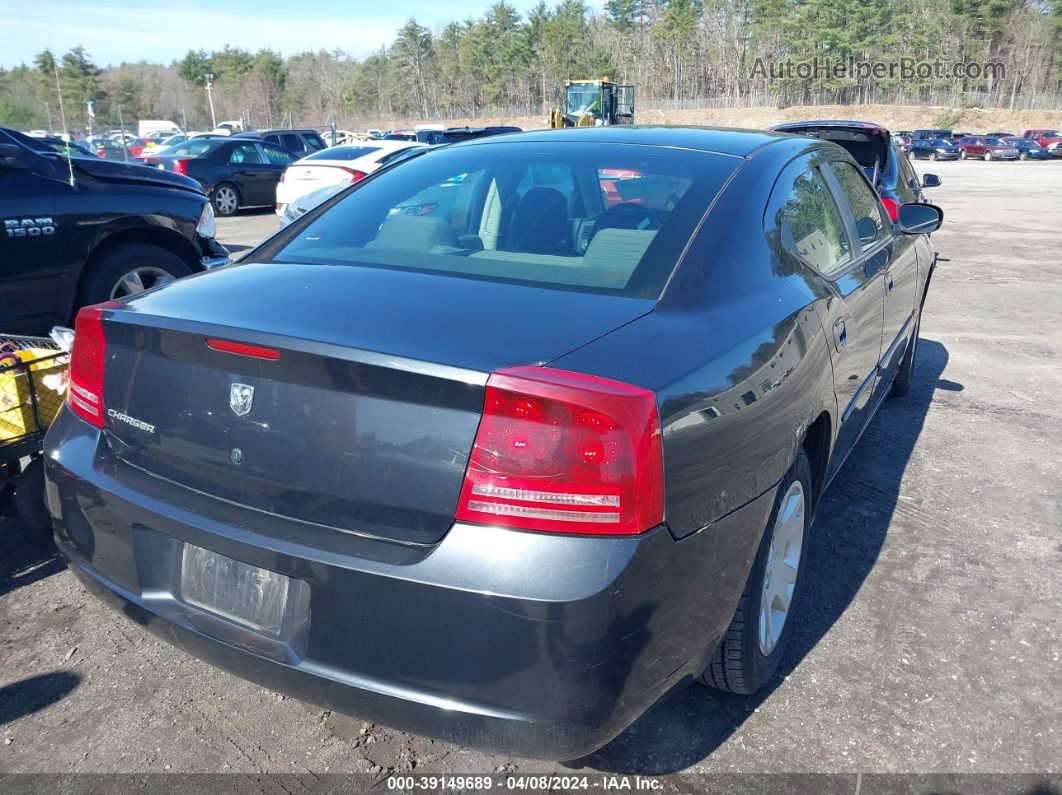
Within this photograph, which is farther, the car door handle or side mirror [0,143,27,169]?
side mirror [0,143,27,169]

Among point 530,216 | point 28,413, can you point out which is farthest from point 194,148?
point 530,216

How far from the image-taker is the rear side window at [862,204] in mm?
3730

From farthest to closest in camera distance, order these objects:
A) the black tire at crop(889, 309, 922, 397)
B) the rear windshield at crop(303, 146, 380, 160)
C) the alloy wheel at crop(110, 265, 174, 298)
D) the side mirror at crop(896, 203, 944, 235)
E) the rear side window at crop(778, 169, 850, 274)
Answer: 1. the rear windshield at crop(303, 146, 380, 160)
2. the black tire at crop(889, 309, 922, 397)
3. the alloy wheel at crop(110, 265, 174, 298)
4. the side mirror at crop(896, 203, 944, 235)
5. the rear side window at crop(778, 169, 850, 274)

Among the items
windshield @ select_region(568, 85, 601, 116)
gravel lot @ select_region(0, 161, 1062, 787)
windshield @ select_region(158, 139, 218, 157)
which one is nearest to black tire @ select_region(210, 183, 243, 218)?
windshield @ select_region(158, 139, 218, 157)

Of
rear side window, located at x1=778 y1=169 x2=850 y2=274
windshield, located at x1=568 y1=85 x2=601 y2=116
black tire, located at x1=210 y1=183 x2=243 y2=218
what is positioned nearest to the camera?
rear side window, located at x1=778 y1=169 x2=850 y2=274

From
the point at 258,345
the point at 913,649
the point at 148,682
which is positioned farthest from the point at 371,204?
the point at 913,649

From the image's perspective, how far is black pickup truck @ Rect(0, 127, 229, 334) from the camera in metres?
4.73

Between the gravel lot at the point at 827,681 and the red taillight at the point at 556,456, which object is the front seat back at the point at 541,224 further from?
the gravel lot at the point at 827,681

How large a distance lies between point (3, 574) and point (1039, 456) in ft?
16.7

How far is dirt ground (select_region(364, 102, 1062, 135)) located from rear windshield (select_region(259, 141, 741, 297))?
58.4 m

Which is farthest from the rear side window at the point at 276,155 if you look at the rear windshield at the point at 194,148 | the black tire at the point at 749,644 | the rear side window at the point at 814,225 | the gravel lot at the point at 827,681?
the black tire at the point at 749,644

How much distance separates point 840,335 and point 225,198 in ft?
54.7

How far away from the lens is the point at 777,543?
8.30 feet

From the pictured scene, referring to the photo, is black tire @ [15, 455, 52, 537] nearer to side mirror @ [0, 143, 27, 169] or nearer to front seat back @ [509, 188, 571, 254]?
front seat back @ [509, 188, 571, 254]
